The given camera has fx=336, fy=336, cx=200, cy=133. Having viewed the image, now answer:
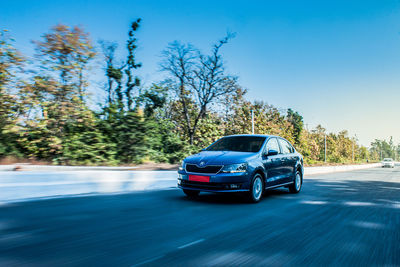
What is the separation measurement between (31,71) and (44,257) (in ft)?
32.5

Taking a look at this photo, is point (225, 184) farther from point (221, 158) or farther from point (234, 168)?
point (221, 158)

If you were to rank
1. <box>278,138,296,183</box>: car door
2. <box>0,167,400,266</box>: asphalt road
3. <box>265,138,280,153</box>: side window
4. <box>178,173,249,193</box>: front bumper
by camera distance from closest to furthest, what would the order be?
<box>0,167,400,266</box>: asphalt road
<box>178,173,249,193</box>: front bumper
<box>265,138,280,153</box>: side window
<box>278,138,296,183</box>: car door

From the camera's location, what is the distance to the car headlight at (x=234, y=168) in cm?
745

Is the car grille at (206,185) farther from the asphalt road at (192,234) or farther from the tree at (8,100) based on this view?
the tree at (8,100)

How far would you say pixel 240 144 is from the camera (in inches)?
352

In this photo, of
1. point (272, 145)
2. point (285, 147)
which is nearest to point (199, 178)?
point (272, 145)

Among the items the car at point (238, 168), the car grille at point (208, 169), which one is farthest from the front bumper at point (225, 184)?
the car grille at point (208, 169)

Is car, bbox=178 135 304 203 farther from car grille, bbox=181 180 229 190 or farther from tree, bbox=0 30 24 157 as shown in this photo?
tree, bbox=0 30 24 157

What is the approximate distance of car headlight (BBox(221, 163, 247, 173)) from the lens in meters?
7.45

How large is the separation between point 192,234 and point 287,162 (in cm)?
583

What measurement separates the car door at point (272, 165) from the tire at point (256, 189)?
28cm

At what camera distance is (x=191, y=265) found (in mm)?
3424

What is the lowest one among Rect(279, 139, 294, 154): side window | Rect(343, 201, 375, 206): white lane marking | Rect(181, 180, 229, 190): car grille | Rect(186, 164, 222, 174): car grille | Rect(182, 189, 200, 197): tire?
Rect(343, 201, 375, 206): white lane marking

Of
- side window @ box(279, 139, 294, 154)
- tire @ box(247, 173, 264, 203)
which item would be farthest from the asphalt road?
side window @ box(279, 139, 294, 154)
